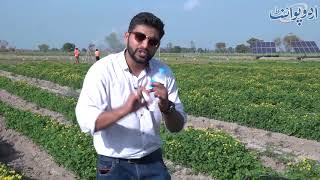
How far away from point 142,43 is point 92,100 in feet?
1.47

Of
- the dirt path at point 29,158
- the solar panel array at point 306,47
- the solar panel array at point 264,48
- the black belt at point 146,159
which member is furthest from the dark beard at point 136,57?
the solar panel array at point 264,48

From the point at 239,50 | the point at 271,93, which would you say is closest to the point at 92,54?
the point at 271,93

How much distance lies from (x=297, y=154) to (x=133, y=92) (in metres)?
6.68

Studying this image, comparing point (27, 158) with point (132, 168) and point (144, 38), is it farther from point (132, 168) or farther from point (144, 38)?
point (144, 38)

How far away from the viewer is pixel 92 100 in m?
2.98

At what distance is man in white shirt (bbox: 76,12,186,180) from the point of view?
9.75ft

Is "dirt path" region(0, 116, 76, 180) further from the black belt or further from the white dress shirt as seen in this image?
the white dress shirt

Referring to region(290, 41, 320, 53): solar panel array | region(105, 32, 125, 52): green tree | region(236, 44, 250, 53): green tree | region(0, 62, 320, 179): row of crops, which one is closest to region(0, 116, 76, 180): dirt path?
region(0, 62, 320, 179): row of crops

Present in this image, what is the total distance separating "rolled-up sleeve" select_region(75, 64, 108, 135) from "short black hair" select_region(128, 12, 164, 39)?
366 millimetres

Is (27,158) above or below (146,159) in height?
below

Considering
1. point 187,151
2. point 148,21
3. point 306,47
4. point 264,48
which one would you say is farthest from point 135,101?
point 264,48

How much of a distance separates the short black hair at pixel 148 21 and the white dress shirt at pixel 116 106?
21cm

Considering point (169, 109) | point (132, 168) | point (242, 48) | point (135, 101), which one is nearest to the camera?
point (135, 101)

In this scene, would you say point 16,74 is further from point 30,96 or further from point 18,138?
point 18,138
